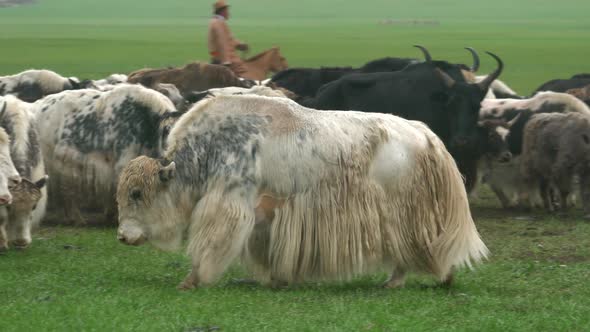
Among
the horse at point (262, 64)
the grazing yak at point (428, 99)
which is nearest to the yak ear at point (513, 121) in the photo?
the grazing yak at point (428, 99)

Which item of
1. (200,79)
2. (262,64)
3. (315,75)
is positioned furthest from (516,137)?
(262,64)

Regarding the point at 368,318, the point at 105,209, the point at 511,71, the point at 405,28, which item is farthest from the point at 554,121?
the point at 405,28

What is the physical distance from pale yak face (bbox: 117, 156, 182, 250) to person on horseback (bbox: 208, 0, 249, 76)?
676 cm

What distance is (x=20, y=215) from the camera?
740 cm

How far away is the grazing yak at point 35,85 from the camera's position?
11.5 m

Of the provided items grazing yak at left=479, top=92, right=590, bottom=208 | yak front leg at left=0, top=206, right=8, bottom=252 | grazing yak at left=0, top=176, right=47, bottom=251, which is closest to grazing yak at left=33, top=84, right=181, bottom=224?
grazing yak at left=0, top=176, right=47, bottom=251

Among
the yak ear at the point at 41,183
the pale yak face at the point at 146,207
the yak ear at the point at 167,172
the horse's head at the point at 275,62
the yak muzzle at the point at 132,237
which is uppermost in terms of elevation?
the yak ear at the point at 167,172

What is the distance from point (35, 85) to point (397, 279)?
21.0ft

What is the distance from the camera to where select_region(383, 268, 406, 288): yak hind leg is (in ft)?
19.9

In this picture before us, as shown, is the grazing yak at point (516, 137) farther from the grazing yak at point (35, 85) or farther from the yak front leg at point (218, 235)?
the yak front leg at point (218, 235)

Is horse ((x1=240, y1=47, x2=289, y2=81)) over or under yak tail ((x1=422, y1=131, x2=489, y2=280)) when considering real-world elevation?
under

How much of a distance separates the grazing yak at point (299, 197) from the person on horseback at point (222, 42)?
22.1 feet

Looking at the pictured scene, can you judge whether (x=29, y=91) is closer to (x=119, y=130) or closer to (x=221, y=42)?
A: (x=221, y=42)

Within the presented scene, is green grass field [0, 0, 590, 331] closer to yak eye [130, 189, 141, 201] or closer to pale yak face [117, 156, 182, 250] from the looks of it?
pale yak face [117, 156, 182, 250]
